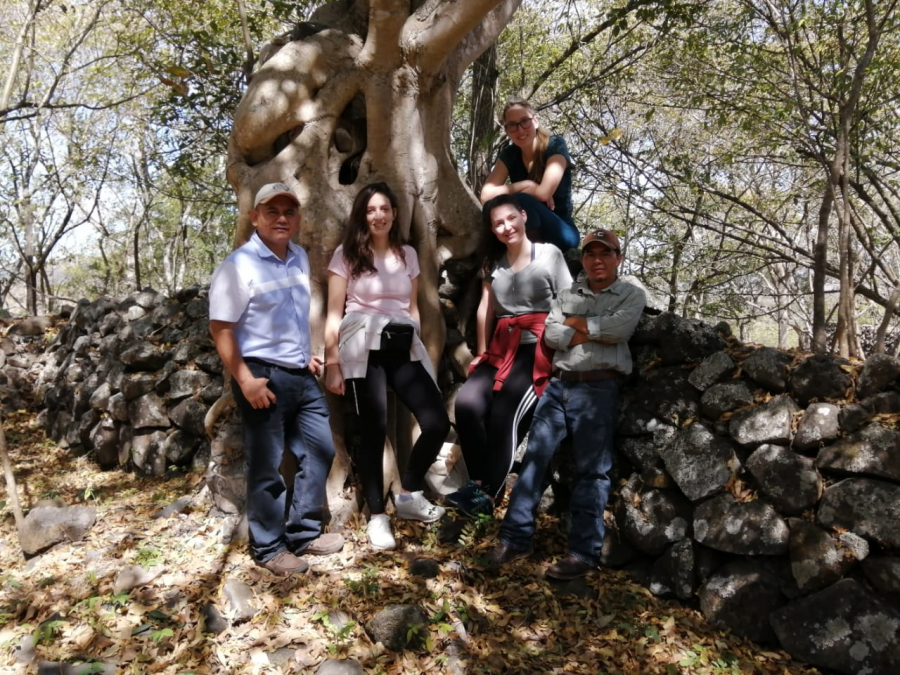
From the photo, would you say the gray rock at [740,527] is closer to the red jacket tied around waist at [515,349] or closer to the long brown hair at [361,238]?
the red jacket tied around waist at [515,349]

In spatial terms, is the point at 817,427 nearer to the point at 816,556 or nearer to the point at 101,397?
the point at 816,556

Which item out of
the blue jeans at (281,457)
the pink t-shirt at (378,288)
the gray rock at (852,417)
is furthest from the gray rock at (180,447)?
the gray rock at (852,417)

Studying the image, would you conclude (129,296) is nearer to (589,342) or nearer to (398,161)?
(398,161)

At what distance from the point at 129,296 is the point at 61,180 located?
38.3ft

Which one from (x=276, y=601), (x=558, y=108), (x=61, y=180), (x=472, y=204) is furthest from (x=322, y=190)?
(x=61, y=180)

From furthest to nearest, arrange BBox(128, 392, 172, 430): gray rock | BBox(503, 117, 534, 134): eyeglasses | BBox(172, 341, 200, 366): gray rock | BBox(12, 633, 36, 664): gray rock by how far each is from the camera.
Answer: BBox(172, 341, 200, 366): gray rock < BBox(128, 392, 172, 430): gray rock < BBox(503, 117, 534, 134): eyeglasses < BBox(12, 633, 36, 664): gray rock

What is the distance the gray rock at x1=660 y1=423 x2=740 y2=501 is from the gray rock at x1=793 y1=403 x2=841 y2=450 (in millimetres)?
385

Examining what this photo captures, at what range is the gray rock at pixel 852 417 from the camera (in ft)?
11.2

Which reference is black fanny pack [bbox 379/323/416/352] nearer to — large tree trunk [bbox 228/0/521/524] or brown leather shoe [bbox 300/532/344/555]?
large tree trunk [bbox 228/0/521/524]

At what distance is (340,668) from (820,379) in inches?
123

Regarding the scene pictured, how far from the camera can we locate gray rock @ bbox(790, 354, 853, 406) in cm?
359

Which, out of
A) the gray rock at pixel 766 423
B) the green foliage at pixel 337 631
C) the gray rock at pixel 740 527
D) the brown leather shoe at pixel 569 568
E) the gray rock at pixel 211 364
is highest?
the gray rock at pixel 211 364

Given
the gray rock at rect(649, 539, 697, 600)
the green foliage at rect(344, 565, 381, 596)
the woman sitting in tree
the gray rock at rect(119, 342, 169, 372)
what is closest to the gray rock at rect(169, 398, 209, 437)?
the gray rock at rect(119, 342, 169, 372)

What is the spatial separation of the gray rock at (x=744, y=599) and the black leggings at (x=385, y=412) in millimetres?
1841
